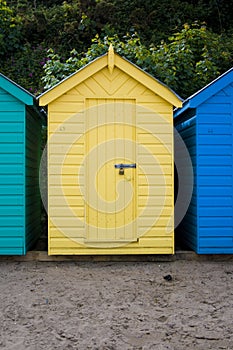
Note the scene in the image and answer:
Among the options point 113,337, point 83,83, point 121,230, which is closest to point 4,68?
point 83,83

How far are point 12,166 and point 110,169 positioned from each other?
1394 mm

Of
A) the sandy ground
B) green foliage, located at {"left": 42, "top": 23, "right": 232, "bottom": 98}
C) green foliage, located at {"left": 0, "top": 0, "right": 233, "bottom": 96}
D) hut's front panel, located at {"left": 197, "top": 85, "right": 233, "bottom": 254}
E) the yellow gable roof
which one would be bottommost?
the sandy ground

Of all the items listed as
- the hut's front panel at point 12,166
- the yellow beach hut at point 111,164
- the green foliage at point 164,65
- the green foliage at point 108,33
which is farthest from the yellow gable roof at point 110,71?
the green foliage at point 108,33

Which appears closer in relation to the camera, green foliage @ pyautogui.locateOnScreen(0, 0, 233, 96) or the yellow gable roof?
the yellow gable roof

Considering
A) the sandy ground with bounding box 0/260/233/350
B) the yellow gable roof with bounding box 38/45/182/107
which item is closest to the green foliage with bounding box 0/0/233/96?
the yellow gable roof with bounding box 38/45/182/107

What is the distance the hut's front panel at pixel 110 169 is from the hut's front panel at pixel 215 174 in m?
0.46

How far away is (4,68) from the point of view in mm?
12766

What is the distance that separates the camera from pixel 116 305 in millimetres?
5117

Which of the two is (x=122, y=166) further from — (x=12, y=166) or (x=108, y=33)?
(x=108, y=33)

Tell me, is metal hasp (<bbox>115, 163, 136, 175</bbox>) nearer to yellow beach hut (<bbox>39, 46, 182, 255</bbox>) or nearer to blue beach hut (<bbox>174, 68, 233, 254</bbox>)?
yellow beach hut (<bbox>39, 46, 182, 255</bbox>)

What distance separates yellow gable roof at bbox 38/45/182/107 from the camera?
663 centimetres

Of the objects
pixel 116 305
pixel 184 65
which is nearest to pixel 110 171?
pixel 116 305

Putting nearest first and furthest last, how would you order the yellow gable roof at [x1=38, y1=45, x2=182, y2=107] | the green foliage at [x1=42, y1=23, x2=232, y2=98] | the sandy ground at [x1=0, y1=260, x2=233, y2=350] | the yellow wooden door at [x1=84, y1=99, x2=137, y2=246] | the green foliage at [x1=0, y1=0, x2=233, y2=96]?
1. the sandy ground at [x1=0, y1=260, x2=233, y2=350]
2. the yellow gable roof at [x1=38, y1=45, x2=182, y2=107]
3. the yellow wooden door at [x1=84, y1=99, x2=137, y2=246]
4. the green foliage at [x1=42, y1=23, x2=232, y2=98]
5. the green foliage at [x1=0, y1=0, x2=233, y2=96]

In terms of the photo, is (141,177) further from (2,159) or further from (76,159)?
(2,159)
